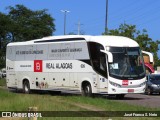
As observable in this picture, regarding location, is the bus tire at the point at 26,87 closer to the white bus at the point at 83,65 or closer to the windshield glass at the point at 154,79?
the white bus at the point at 83,65

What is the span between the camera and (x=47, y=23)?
63719mm

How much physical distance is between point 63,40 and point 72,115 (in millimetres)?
13972

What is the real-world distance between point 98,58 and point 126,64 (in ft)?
5.40

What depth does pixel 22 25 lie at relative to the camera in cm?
6219

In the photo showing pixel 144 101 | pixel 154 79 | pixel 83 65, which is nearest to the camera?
pixel 144 101

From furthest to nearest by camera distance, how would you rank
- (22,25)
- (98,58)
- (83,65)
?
(22,25), (83,65), (98,58)

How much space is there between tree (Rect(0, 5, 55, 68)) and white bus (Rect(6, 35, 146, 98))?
92.5 feet

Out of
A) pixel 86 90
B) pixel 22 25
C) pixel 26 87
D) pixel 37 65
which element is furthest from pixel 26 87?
pixel 22 25

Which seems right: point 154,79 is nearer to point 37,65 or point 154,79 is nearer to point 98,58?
point 37,65

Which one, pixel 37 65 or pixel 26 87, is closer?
pixel 37 65

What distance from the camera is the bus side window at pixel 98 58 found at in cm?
2592

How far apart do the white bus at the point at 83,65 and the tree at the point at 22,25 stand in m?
28.2

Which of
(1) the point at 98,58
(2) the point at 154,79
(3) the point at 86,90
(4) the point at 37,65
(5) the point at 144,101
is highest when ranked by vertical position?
(1) the point at 98,58

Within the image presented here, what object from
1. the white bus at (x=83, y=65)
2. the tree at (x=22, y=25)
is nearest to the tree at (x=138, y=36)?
the tree at (x=22, y=25)
